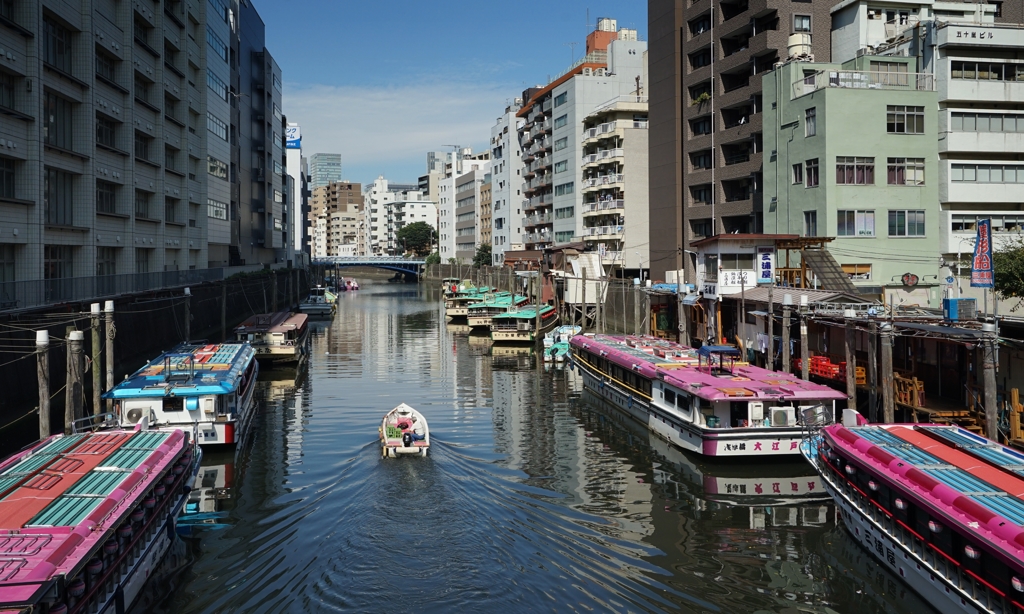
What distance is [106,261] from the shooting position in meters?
51.4

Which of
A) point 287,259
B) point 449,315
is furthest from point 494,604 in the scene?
point 287,259

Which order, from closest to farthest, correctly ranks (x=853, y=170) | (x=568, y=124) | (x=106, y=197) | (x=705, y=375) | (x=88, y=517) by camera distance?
(x=88, y=517)
(x=705, y=375)
(x=853, y=170)
(x=106, y=197)
(x=568, y=124)

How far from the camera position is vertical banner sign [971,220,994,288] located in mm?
26562

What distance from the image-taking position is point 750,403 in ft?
88.5

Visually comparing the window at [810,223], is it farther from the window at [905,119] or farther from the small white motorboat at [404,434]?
the small white motorboat at [404,434]

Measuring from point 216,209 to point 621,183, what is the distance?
133 ft

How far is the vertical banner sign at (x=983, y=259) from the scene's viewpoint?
26.6 m

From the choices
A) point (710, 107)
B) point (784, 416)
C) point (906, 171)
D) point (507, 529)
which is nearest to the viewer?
point (507, 529)

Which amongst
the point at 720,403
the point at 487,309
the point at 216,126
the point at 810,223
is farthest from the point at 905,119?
the point at 216,126

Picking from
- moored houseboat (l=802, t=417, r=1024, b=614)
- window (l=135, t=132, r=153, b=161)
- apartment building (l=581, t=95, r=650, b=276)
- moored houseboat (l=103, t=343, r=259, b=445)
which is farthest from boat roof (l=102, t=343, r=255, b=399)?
apartment building (l=581, t=95, r=650, b=276)

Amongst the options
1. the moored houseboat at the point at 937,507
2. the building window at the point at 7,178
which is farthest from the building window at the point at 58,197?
the moored houseboat at the point at 937,507

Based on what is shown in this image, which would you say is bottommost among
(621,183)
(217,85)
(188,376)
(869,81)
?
(188,376)

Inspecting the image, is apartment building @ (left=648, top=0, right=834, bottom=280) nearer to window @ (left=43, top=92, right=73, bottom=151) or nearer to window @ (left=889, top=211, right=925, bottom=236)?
window @ (left=889, top=211, right=925, bottom=236)

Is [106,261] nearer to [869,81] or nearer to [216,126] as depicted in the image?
[216,126]
